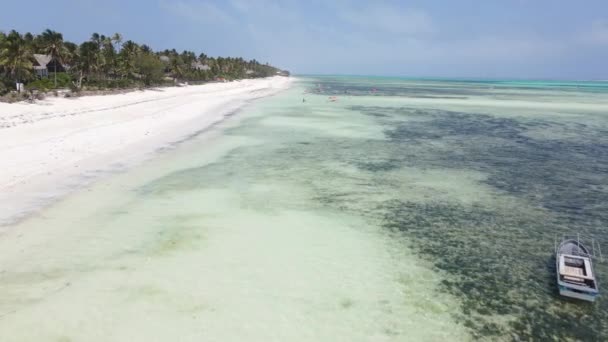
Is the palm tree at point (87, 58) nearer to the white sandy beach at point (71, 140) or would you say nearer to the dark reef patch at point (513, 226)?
the white sandy beach at point (71, 140)

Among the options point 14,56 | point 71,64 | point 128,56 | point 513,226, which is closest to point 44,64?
point 71,64

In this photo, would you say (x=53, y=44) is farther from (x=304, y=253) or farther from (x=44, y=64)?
(x=304, y=253)

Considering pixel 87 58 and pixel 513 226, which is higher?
pixel 87 58

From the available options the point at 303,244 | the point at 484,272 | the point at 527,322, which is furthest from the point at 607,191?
the point at 303,244

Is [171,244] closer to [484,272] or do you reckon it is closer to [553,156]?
[484,272]

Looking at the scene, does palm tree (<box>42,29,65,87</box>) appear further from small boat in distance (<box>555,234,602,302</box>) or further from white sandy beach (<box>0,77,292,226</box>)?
small boat in distance (<box>555,234,602,302</box>)
